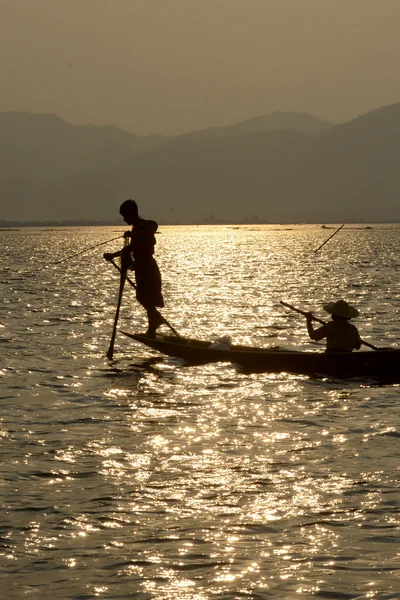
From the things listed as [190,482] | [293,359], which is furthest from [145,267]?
[190,482]

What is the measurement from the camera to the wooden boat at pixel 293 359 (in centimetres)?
1838

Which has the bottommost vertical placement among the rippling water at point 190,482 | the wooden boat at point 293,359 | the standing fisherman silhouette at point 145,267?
the rippling water at point 190,482

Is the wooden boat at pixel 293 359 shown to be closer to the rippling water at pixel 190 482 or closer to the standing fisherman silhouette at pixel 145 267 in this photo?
the rippling water at pixel 190 482

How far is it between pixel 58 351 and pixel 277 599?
1658 centimetres

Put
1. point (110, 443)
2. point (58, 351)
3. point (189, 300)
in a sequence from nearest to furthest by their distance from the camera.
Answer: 1. point (110, 443)
2. point (58, 351)
3. point (189, 300)

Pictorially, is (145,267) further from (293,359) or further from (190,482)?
(190,482)

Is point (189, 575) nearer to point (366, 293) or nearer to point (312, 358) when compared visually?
point (312, 358)

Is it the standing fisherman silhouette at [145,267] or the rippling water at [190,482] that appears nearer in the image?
the rippling water at [190,482]

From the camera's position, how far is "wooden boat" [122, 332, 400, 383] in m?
18.4

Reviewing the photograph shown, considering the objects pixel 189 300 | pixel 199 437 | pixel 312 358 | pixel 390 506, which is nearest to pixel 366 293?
pixel 189 300

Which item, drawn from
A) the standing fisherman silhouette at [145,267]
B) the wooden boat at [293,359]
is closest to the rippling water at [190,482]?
the wooden boat at [293,359]

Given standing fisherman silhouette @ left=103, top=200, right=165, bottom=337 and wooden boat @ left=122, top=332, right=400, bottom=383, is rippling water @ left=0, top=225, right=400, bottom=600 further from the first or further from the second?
standing fisherman silhouette @ left=103, top=200, right=165, bottom=337

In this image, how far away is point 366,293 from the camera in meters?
46.2

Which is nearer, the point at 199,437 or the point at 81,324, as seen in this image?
the point at 199,437
